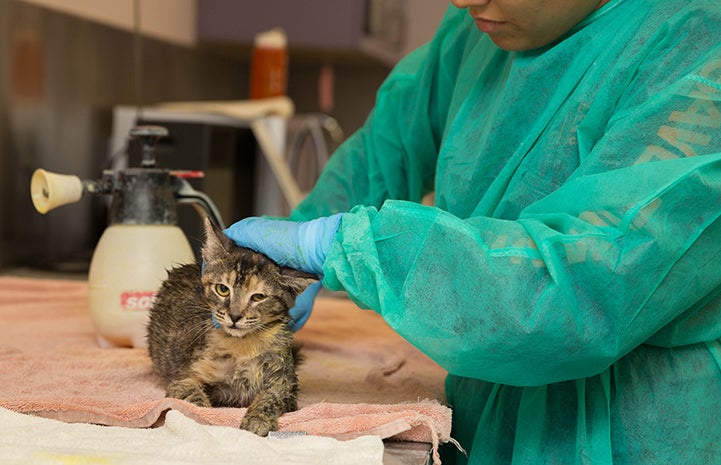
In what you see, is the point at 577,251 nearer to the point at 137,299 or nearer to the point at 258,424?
the point at 258,424

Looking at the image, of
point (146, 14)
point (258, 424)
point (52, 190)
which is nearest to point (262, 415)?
point (258, 424)

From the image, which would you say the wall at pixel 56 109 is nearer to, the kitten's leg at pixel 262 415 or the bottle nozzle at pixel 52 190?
the bottle nozzle at pixel 52 190

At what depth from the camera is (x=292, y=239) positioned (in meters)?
1.29

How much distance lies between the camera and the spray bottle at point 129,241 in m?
1.63

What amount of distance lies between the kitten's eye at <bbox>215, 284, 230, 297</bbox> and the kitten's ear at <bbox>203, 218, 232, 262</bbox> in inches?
1.8

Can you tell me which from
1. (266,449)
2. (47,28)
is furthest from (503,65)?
(47,28)

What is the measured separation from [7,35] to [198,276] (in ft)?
4.53

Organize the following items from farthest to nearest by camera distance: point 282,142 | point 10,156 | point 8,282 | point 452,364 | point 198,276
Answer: point 282,142
point 10,156
point 8,282
point 198,276
point 452,364

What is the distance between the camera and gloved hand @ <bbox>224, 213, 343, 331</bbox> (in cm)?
126

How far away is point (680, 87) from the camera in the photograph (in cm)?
123

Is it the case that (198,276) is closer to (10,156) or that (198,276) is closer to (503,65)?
(503,65)

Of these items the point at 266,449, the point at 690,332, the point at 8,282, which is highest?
the point at 690,332

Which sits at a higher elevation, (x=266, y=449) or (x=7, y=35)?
(x=7, y=35)

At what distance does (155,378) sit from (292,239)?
0.40 m
